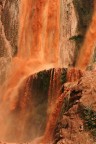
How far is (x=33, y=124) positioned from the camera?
2406cm

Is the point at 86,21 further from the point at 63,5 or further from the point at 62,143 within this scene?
the point at 62,143

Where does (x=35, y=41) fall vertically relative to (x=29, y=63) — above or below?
above

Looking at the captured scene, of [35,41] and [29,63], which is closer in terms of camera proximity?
[29,63]

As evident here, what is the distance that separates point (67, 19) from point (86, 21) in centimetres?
150

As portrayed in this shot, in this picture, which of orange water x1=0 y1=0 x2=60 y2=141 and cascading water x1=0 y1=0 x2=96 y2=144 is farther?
orange water x1=0 y1=0 x2=60 y2=141

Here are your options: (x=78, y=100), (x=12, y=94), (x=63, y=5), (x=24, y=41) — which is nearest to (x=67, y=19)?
(x=63, y=5)

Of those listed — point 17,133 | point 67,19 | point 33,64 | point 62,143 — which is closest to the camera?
point 62,143

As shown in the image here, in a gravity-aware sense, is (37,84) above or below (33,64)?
below

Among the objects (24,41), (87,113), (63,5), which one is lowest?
(87,113)

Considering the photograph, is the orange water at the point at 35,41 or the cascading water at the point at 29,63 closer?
the cascading water at the point at 29,63

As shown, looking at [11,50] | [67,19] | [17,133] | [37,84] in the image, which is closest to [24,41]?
[11,50]

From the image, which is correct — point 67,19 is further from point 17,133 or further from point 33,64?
point 17,133

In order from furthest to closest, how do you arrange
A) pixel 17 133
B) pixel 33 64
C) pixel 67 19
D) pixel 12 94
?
pixel 67 19 → pixel 33 64 → pixel 12 94 → pixel 17 133

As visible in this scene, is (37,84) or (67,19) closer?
(37,84)
